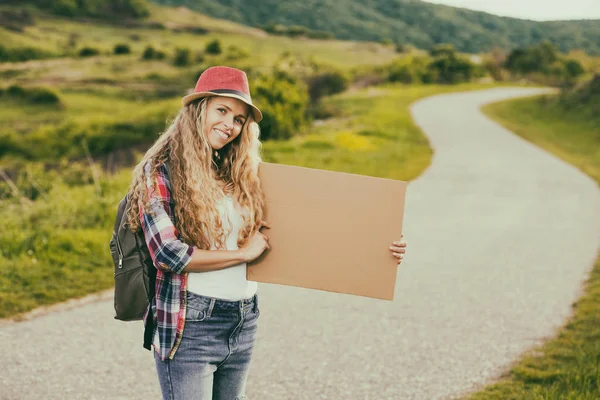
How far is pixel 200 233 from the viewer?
213 centimetres

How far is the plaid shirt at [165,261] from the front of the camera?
2041 millimetres

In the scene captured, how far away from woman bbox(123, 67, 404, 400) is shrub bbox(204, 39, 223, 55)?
5413 cm

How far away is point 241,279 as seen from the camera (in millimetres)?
2246

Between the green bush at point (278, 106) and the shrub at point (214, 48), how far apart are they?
115 ft

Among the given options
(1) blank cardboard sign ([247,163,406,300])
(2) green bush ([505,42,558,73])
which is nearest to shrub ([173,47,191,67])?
(2) green bush ([505,42,558,73])

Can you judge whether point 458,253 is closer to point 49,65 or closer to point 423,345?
point 423,345

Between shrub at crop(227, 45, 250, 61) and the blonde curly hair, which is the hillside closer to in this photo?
shrub at crop(227, 45, 250, 61)

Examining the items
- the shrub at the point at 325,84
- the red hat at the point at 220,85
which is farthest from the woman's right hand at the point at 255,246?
the shrub at the point at 325,84

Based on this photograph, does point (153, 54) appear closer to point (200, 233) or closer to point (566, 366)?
point (566, 366)

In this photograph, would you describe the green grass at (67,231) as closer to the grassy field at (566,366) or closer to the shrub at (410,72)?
the grassy field at (566,366)

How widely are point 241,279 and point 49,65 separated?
5244 cm

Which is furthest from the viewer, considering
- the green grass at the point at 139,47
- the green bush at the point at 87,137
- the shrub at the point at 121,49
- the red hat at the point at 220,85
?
the shrub at the point at 121,49

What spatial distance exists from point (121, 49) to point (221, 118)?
190ft

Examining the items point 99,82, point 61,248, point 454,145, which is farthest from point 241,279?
point 99,82
